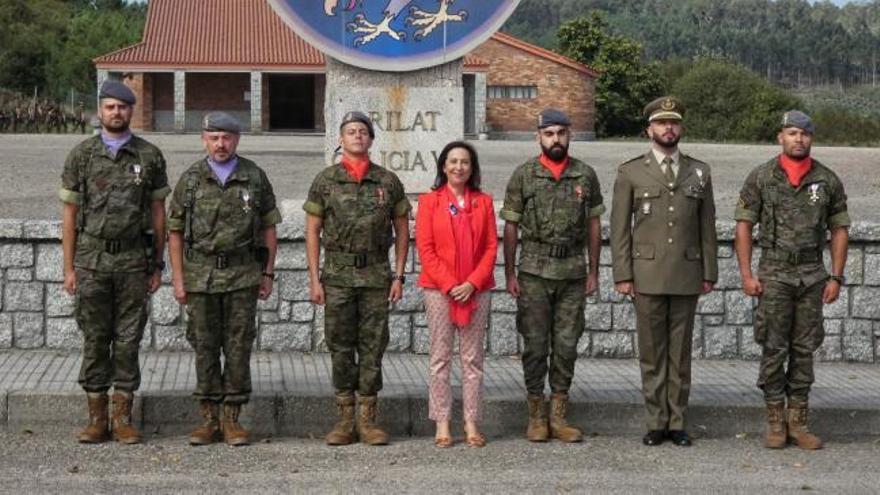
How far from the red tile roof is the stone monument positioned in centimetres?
3938

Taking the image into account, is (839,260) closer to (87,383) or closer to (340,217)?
(340,217)

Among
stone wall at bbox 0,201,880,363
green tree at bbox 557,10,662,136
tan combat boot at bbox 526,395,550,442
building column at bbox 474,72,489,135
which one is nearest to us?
tan combat boot at bbox 526,395,550,442

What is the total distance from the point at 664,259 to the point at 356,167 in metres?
1.76

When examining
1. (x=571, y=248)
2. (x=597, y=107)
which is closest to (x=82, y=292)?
(x=571, y=248)

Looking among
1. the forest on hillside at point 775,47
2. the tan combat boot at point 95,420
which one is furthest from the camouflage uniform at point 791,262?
the forest on hillside at point 775,47

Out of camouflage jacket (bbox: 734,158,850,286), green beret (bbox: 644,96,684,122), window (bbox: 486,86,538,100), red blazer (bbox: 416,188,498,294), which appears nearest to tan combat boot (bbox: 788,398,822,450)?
camouflage jacket (bbox: 734,158,850,286)

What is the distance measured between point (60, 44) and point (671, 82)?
28.6 meters

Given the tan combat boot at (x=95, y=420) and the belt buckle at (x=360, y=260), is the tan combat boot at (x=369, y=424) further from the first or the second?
the tan combat boot at (x=95, y=420)

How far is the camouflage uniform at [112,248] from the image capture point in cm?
742

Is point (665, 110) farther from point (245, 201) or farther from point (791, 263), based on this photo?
point (245, 201)

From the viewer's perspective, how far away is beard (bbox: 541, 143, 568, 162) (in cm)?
761

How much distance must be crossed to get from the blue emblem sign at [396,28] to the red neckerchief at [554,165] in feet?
8.28

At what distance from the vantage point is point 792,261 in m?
7.59

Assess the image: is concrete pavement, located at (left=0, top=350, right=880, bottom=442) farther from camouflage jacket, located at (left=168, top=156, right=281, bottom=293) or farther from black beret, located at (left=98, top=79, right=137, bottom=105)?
black beret, located at (left=98, top=79, right=137, bottom=105)
